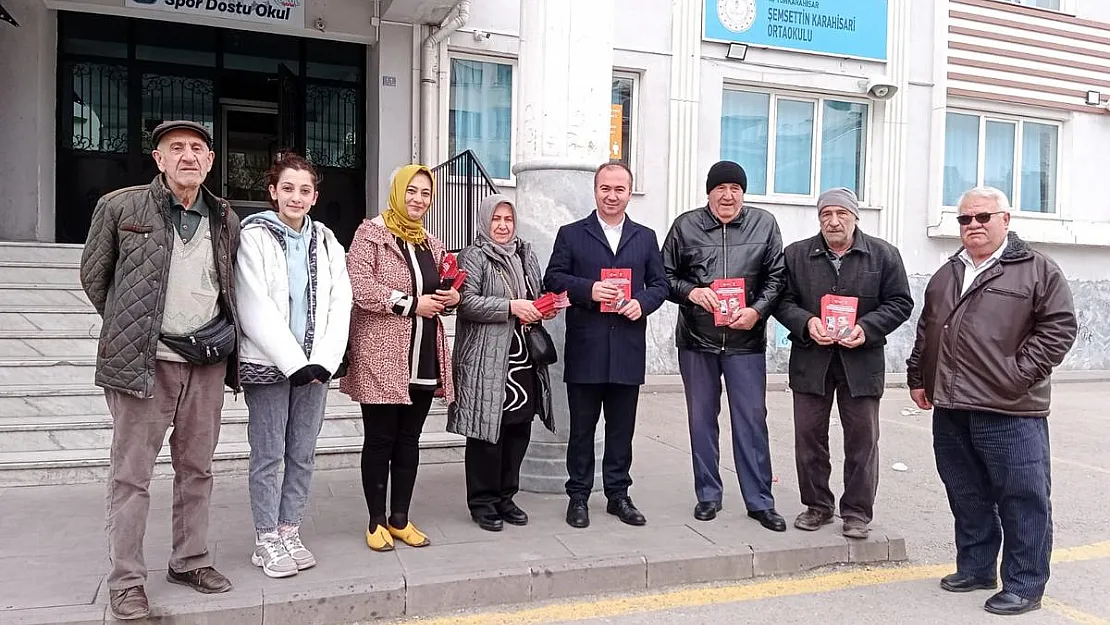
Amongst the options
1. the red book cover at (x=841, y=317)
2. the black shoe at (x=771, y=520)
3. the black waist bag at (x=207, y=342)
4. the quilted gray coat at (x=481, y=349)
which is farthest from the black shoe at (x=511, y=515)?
the red book cover at (x=841, y=317)

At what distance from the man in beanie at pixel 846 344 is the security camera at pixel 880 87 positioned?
331 inches

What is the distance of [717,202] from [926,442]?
469cm

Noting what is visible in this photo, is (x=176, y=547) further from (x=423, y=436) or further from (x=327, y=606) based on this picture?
(x=423, y=436)

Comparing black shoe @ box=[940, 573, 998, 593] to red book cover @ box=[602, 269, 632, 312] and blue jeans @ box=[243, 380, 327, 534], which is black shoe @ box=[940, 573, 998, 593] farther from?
blue jeans @ box=[243, 380, 327, 534]

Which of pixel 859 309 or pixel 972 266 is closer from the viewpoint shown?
pixel 972 266

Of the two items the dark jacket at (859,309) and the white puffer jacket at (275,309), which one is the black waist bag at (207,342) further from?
the dark jacket at (859,309)

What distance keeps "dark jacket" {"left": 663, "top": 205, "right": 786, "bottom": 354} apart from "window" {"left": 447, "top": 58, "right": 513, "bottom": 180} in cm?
622

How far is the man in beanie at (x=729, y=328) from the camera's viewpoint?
4.89 meters

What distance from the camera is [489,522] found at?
4703 mm

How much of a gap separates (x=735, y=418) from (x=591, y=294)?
47.5 inches

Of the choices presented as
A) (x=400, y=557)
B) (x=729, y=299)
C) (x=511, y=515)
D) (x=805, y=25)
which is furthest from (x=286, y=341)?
(x=805, y=25)

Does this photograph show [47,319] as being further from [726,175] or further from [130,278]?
[726,175]

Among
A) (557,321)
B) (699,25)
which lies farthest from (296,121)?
(557,321)

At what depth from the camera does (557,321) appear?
5629mm
